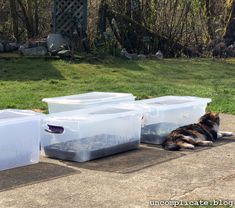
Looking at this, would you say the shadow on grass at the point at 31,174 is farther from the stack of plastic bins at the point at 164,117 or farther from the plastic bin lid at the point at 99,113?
the stack of plastic bins at the point at 164,117

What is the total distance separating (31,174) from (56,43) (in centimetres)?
1033

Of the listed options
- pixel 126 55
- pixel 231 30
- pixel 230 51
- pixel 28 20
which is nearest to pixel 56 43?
pixel 126 55

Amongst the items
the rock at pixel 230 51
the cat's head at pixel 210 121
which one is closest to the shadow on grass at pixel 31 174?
the cat's head at pixel 210 121

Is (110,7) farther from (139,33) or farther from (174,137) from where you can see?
(174,137)

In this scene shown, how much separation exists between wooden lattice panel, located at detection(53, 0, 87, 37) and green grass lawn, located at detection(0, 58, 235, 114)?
177cm

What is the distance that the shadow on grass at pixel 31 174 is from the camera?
5.07m

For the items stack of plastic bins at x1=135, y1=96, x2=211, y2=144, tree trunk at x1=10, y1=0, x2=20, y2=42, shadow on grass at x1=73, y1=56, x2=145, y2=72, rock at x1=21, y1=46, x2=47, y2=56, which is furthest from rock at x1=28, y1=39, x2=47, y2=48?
stack of plastic bins at x1=135, y1=96, x2=211, y2=144

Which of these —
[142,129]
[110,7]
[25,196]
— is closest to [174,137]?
[142,129]

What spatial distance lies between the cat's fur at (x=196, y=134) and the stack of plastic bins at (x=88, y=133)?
0.54m

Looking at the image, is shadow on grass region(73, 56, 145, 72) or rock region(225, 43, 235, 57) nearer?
shadow on grass region(73, 56, 145, 72)

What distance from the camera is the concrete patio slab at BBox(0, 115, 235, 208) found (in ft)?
15.2

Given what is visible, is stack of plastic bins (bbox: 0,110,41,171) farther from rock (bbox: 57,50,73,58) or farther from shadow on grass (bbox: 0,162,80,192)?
rock (bbox: 57,50,73,58)

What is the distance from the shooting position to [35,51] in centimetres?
1515

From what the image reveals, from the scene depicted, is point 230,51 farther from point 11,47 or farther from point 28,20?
point 11,47
